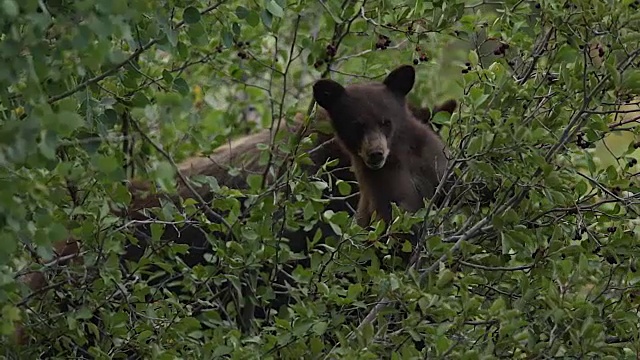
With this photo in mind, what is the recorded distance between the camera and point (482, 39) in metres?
5.75

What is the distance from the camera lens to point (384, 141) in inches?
258

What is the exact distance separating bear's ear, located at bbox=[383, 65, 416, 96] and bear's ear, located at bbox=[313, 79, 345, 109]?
0.86 feet

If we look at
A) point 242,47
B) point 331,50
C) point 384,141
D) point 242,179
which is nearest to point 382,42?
point 331,50

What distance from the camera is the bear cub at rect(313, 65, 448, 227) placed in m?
6.43

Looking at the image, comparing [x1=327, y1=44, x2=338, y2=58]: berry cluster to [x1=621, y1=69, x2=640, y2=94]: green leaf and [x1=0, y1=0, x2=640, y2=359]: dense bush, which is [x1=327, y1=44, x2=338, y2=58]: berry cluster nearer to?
[x1=0, y1=0, x2=640, y2=359]: dense bush

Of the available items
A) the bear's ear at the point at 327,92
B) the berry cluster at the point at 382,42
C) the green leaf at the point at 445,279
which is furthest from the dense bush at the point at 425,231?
the bear's ear at the point at 327,92

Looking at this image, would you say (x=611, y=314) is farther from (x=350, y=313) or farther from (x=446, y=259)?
(x=350, y=313)

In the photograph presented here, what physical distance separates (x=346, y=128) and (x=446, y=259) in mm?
2422

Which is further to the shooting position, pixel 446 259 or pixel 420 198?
pixel 420 198

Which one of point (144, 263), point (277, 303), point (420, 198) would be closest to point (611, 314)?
point (144, 263)

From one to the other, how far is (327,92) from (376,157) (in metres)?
0.45

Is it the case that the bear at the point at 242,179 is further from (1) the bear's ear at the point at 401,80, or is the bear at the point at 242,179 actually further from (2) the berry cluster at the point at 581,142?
(2) the berry cluster at the point at 581,142

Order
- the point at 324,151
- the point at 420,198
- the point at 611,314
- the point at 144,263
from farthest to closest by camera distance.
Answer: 1. the point at 324,151
2. the point at 420,198
3. the point at 144,263
4. the point at 611,314

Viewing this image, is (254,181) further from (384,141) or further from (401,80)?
(401,80)
